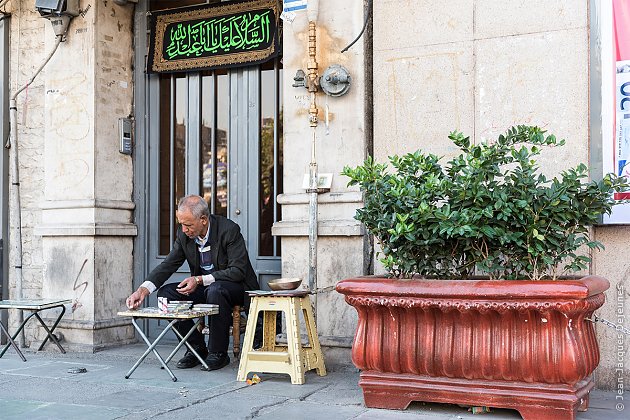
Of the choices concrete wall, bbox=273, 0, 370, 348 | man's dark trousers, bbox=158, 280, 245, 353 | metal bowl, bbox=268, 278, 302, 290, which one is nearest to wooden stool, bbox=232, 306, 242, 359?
man's dark trousers, bbox=158, 280, 245, 353

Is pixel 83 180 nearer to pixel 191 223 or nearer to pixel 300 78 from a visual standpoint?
pixel 191 223

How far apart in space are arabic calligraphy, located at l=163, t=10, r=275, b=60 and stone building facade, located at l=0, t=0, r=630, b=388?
1.26 feet

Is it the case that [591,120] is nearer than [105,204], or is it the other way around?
[591,120]

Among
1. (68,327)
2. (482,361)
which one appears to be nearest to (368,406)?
(482,361)

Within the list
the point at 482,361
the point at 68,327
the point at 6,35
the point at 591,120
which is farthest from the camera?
the point at 6,35

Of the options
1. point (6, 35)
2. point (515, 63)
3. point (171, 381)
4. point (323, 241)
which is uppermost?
point (6, 35)

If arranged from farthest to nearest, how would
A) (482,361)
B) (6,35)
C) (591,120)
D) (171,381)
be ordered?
(6,35)
(171,381)
(591,120)
(482,361)

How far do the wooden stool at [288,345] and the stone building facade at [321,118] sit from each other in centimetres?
37

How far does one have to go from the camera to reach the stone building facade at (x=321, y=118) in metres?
5.79

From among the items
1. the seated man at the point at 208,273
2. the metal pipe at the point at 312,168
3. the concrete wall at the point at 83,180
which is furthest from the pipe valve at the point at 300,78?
the concrete wall at the point at 83,180

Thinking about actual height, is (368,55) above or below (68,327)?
above

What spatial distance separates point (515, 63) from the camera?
233 inches

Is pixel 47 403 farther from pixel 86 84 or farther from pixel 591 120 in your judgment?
pixel 591 120

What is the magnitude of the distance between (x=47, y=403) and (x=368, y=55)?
357 centimetres
